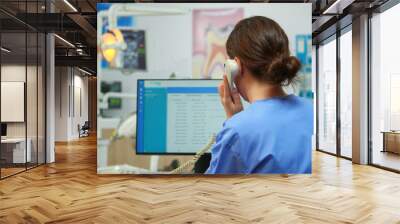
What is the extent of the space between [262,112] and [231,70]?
0.38 metres

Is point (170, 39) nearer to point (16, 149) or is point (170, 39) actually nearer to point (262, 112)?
point (262, 112)

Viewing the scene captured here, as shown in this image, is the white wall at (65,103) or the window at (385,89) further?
the white wall at (65,103)

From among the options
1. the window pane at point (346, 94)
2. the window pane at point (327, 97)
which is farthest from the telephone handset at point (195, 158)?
the window pane at point (327, 97)

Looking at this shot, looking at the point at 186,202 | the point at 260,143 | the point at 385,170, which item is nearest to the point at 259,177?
the point at 186,202

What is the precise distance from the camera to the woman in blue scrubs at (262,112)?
2.73 meters

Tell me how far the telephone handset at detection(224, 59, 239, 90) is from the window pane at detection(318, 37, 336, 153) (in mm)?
7567

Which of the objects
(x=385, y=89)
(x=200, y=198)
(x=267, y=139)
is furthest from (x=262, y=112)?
(x=385, y=89)

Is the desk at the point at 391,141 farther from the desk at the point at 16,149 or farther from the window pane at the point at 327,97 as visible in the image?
the desk at the point at 16,149

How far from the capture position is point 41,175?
6578 millimetres

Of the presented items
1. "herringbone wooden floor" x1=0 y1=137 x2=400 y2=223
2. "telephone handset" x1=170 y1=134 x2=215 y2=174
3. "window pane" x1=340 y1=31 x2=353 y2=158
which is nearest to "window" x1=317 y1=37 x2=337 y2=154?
"window pane" x1=340 y1=31 x2=353 y2=158

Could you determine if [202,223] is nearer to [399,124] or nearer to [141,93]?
[141,93]

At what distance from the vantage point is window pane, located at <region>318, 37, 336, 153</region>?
1004 centimetres

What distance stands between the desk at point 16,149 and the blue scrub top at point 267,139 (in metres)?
4.51

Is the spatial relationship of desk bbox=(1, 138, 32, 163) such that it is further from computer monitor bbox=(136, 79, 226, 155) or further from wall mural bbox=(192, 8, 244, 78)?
wall mural bbox=(192, 8, 244, 78)
